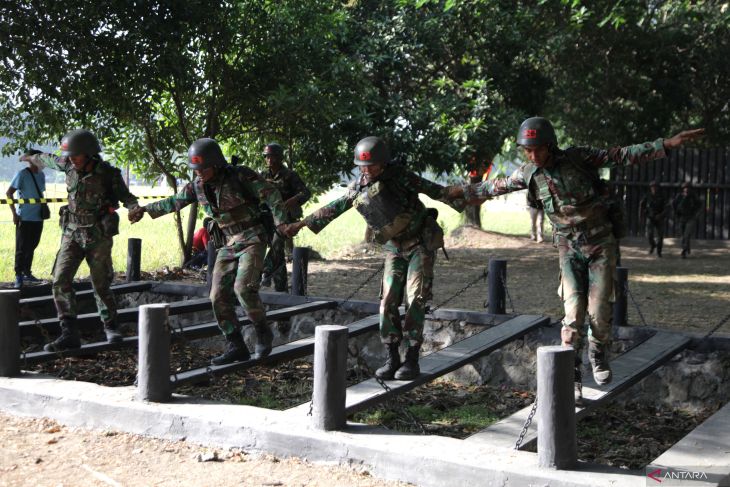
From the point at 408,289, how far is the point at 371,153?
1.04 metres

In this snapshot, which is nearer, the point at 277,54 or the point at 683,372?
the point at 683,372

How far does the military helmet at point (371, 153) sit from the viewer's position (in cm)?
641

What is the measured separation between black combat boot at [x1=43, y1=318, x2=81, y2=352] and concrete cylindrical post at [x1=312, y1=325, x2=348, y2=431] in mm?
3112

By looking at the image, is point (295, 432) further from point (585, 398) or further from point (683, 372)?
point (683, 372)

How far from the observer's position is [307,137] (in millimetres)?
15797

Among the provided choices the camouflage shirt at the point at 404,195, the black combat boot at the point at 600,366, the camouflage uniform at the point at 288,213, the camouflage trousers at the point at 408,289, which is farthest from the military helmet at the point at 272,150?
the black combat boot at the point at 600,366

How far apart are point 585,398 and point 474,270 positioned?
9.86m

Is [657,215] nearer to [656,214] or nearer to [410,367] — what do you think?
[656,214]

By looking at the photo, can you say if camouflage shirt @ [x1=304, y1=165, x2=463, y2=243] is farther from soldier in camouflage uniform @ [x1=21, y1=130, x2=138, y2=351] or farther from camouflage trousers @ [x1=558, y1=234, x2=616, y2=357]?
soldier in camouflage uniform @ [x1=21, y1=130, x2=138, y2=351]

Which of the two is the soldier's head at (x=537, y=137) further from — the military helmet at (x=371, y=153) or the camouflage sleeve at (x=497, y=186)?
the military helmet at (x=371, y=153)

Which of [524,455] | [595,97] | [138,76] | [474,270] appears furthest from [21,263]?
[595,97]

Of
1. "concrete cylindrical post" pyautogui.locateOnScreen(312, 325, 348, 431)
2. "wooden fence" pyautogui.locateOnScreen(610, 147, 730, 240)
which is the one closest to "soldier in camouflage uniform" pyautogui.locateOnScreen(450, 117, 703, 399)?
"concrete cylindrical post" pyautogui.locateOnScreen(312, 325, 348, 431)

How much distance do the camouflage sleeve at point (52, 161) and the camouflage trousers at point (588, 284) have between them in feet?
14.6

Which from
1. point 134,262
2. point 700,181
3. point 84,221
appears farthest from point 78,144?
point 700,181
